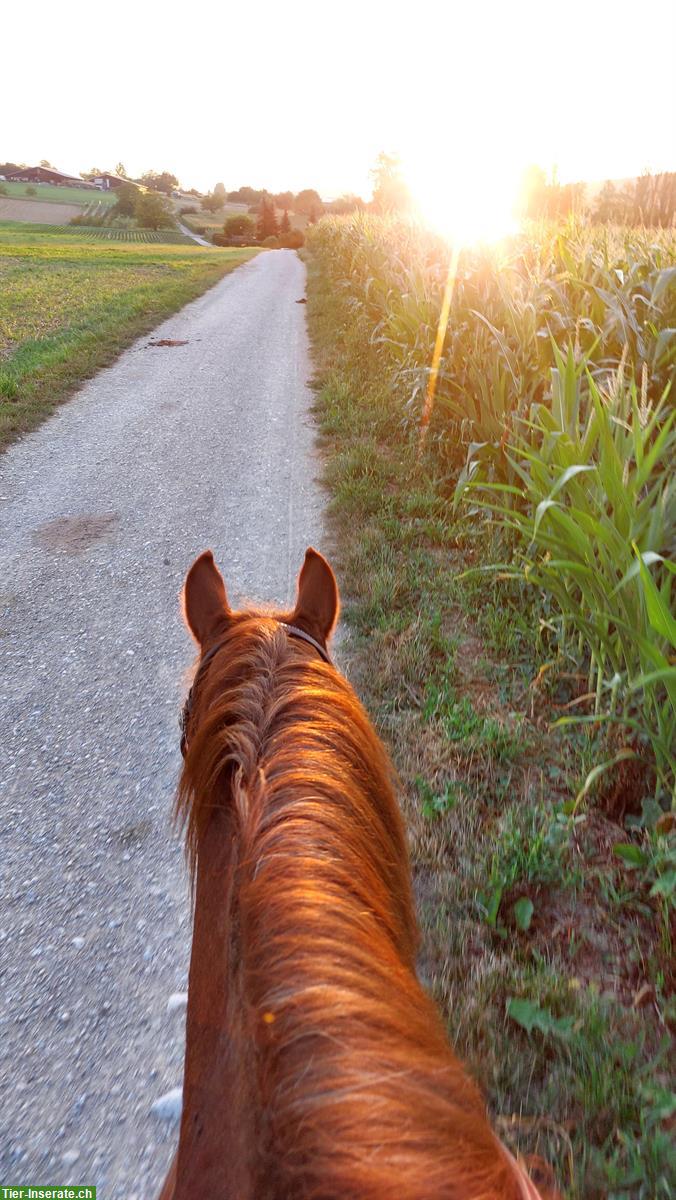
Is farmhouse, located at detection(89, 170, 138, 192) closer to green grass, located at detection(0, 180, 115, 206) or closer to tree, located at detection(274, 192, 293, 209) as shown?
green grass, located at detection(0, 180, 115, 206)

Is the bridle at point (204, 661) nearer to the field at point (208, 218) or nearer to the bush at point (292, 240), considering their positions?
the bush at point (292, 240)

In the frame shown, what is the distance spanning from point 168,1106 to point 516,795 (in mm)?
1399

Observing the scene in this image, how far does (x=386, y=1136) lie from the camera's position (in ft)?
2.08

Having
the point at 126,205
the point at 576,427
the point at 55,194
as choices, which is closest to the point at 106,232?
the point at 126,205

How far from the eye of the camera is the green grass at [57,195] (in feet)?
240

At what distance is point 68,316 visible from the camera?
10.7 m

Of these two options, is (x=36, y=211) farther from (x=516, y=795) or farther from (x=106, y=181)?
(x=516, y=795)

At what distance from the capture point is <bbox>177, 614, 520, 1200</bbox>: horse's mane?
2.07 feet

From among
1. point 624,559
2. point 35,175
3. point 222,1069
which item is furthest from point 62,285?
point 35,175

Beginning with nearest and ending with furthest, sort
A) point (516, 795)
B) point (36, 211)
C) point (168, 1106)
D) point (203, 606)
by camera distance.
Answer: point (203, 606), point (168, 1106), point (516, 795), point (36, 211)

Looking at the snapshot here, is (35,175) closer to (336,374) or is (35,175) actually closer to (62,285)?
(62,285)

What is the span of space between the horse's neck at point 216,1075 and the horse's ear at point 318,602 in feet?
1.96

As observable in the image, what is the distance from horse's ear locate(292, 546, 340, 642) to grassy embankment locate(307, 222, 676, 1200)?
3.46 feet

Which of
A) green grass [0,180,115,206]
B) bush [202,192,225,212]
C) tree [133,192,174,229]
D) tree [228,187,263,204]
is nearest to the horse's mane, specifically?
tree [133,192,174,229]
